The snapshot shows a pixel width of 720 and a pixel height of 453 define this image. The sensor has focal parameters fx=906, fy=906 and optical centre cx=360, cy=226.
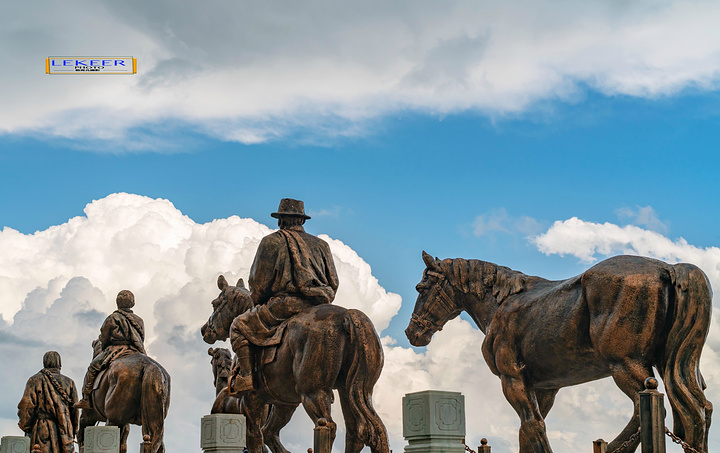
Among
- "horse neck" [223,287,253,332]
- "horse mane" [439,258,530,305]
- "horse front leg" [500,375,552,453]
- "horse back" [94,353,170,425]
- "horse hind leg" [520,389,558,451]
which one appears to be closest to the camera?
"horse front leg" [500,375,552,453]

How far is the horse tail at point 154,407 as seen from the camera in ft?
40.7

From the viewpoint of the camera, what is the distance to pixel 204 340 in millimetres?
12766

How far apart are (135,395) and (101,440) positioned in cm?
93

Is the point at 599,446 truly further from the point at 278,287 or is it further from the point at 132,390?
the point at 132,390

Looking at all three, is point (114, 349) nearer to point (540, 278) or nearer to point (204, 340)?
point (204, 340)

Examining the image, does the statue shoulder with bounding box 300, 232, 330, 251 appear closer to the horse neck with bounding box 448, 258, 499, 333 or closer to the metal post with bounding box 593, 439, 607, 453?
the horse neck with bounding box 448, 258, 499, 333

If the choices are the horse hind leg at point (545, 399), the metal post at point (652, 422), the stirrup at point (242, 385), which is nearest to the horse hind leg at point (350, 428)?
the stirrup at point (242, 385)

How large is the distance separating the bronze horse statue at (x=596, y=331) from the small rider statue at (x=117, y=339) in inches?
217

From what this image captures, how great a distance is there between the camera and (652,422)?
711cm

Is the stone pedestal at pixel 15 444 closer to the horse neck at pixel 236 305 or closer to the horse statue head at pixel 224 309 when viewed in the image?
the horse statue head at pixel 224 309

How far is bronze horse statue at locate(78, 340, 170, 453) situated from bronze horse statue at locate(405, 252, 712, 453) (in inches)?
186

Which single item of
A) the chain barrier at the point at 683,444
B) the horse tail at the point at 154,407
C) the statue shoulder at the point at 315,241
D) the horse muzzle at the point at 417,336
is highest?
the statue shoulder at the point at 315,241

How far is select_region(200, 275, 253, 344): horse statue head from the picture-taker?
12.3 metres

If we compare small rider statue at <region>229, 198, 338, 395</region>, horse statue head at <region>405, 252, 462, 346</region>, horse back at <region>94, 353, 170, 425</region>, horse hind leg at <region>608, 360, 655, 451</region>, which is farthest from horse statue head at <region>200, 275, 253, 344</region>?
horse hind leg at <region>608, 360, 655, 451</region>
